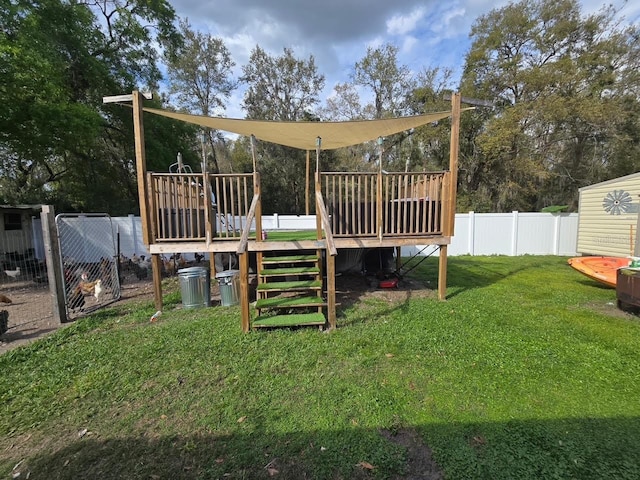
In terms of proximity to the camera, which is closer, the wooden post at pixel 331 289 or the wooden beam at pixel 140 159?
the wooden post at pixel 331 289

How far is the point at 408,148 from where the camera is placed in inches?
699

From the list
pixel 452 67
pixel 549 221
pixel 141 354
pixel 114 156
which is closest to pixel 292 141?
pixel 141 354

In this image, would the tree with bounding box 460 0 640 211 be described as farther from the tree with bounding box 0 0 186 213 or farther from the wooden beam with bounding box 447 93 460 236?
the tree with bounding box 0 0 186 213

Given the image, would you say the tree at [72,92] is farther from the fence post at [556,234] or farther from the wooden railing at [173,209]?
the fence post at [556,234]

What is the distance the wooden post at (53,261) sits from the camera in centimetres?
427

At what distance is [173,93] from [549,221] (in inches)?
831

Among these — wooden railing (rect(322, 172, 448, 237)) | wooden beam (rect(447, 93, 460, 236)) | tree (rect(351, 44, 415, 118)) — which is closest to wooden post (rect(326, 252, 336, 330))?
wooden railing (rect(322, 172, 448, 237))

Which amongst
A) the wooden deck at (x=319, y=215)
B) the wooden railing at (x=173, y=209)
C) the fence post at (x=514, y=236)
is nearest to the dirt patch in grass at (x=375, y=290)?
the wooden deck at (x=319, y=215)

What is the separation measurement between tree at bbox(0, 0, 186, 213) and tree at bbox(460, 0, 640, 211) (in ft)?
52.0

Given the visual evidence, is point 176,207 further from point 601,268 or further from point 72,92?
point 72,92

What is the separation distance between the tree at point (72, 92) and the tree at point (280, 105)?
19.2 ft

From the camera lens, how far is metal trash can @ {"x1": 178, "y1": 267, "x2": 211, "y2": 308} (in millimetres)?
5000

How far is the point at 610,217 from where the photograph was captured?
28.9 ft

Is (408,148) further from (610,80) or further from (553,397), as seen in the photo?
(553,397)
